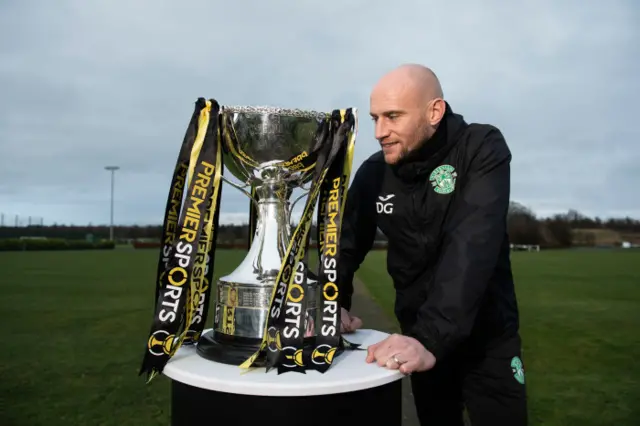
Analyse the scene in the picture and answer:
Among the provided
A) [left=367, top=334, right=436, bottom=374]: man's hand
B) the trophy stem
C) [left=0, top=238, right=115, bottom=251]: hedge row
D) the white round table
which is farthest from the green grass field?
Answer: [left=0, top=238, right=115, bottom=251]: hedge row

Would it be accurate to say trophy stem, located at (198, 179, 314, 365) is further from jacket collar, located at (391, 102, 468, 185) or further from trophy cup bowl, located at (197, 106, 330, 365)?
jacket collar, located at (391, 102, 468, 185)

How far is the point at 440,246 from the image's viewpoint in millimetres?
2135

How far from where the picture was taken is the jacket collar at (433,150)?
2039 millimetres

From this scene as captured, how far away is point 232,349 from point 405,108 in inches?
38.3

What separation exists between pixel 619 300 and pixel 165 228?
16925mm

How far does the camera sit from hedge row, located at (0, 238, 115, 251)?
49688mm

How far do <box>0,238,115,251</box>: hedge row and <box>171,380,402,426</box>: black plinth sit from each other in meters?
53.9

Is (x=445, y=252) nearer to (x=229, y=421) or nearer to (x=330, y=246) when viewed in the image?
(x=330, y=246)

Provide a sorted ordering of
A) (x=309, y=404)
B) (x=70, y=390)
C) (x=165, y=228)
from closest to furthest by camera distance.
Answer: (x=309, y=404) → (x=165, y=228) → (x=70, y=390)

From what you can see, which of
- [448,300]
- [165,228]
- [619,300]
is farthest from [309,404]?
[619,300]

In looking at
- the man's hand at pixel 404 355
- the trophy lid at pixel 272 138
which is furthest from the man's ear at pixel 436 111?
the man's hand at pixel 404 355

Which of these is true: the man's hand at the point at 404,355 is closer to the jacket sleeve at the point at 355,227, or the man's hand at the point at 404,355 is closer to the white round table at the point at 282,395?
the white round table at the point at 282,395

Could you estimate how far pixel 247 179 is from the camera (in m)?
2.23

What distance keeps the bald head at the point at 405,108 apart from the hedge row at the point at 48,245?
177 feet
